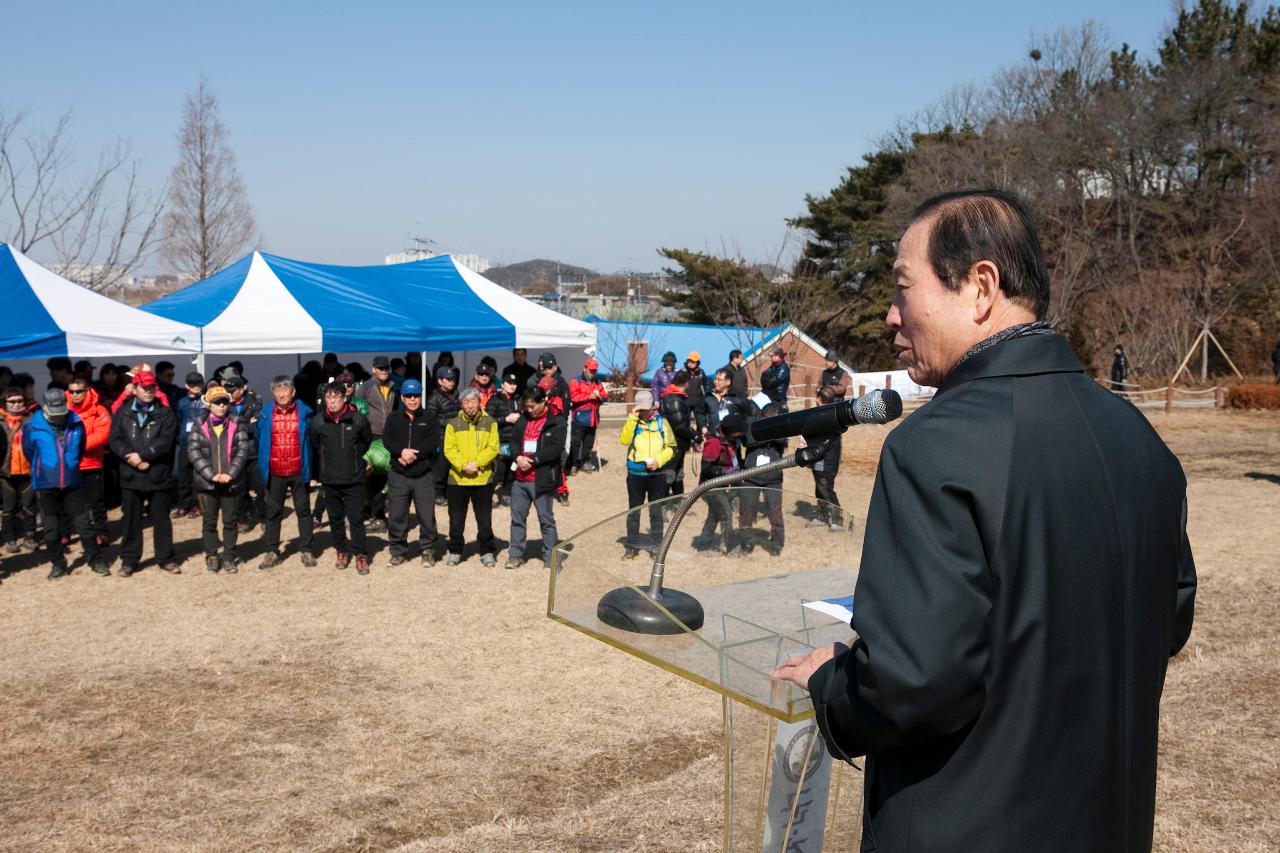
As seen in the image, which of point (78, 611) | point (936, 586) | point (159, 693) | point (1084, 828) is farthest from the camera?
point (78, 611)

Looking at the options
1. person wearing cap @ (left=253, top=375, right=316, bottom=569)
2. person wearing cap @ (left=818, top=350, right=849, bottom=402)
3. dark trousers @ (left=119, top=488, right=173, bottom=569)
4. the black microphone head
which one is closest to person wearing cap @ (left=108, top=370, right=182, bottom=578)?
dark trousers @ (left=119, top=488, right=173, bottom=569)

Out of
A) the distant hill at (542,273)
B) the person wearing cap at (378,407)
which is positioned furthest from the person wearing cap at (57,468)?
the distant hill at (542,273)

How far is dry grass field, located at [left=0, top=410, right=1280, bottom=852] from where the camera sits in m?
4.50

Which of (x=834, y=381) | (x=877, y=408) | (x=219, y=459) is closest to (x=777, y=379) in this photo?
(x=834, y=381)

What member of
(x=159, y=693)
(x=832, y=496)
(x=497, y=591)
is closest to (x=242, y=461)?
(x=497, y=591)

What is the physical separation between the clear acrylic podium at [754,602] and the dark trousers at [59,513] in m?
8.20

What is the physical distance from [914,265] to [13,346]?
10.6 metres

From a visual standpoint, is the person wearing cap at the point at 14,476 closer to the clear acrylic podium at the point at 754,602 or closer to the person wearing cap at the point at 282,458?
the person wearing cap at the point at 282,458

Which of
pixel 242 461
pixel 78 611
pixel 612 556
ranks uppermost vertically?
pixel 612 556

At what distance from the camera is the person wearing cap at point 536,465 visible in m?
9.35

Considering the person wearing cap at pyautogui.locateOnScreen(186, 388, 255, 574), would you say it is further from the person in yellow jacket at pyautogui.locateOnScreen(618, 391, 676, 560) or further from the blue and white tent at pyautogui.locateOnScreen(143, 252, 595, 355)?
the person in yellow jacket at pyautogui.locateOnScreen(618, 391, 676, 560)

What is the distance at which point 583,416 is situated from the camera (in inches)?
597

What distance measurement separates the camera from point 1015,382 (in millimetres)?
1544

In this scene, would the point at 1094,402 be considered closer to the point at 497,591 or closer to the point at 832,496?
the point at 497,591
